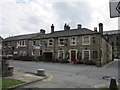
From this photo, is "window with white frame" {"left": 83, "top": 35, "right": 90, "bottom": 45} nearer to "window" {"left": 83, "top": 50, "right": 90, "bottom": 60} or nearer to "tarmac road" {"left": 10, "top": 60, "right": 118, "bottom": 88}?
"window" {"left": 83, "top": 50, "right": 90, "bottom": 60}

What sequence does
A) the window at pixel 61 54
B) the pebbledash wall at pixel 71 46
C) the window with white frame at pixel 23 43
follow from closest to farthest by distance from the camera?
1. the pebbledash wall at pixel 71 46
2. the window at pixel 61 54
3. the window with white frame at pixel 23 43

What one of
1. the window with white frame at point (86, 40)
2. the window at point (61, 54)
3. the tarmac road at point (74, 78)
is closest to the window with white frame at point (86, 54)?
the window with white frame at point (86, 40)

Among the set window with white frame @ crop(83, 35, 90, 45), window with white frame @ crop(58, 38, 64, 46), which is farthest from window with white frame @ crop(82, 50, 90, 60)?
window with white frame @ crop(58, 38, 64, 46)

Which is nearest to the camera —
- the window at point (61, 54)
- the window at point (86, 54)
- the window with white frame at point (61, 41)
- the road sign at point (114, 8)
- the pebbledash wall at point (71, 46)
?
the road sign at point (114, 8)

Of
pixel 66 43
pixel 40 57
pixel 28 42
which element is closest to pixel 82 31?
pixel 66 43

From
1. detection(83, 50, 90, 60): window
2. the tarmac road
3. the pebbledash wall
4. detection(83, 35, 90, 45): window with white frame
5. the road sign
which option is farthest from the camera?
detection(83, 35, 90, 45): window with white frame

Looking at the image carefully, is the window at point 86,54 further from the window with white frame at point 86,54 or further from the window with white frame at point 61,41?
the window with white frame at point 61,41

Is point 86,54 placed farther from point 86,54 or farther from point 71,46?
point 71,46

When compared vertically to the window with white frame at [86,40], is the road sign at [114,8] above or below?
below

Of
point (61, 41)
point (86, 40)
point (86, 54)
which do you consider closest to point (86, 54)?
point (86, 54)

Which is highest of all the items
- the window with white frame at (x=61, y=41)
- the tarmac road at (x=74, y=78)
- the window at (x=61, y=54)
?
the window with white frame at (x=61, y=41)

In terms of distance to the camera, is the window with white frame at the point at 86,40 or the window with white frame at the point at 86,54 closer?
the window with white frame at the point at 86,54

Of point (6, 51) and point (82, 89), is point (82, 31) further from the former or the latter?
point (6, 51)

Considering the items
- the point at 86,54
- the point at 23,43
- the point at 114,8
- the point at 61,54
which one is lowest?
the point at 61,54
